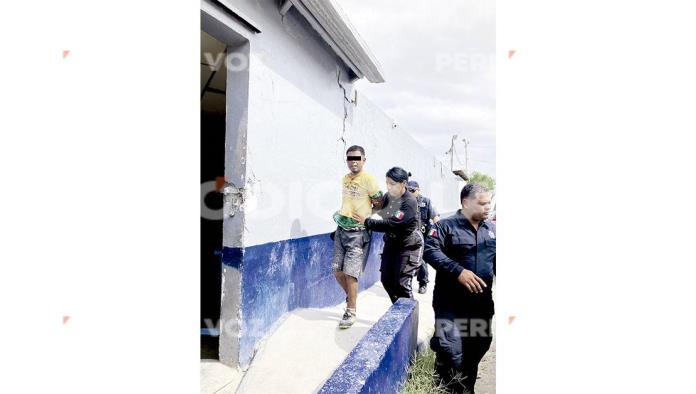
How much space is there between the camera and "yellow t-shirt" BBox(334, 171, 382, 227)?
375cm

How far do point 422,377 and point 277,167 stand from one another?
76.2 inches

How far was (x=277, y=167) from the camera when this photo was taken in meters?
3.59

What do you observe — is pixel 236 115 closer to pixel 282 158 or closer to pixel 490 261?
pixel 282 158

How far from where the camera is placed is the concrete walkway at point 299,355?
9.41 feet

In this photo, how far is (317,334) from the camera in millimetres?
3510

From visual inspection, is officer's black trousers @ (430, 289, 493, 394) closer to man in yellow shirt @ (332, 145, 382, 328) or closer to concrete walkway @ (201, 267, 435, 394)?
concrete walkway @ (201, 267, 435, 394)

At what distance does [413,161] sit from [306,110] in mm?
5700

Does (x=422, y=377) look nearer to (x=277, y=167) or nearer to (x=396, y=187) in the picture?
(x=396, y=187)

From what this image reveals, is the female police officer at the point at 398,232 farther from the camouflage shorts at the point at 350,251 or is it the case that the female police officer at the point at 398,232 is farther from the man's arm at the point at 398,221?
the camouflage shorts at the point at 350,251

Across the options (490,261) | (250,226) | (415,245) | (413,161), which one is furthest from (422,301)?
(413,161)

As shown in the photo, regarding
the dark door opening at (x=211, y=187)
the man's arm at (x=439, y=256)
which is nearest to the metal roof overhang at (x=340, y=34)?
the dark door opening at (x=211, y=187)

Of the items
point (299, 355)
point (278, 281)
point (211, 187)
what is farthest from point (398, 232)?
point (211, 187)

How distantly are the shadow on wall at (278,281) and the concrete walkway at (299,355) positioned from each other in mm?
105

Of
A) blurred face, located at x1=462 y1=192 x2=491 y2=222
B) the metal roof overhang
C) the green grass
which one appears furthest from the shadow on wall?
the metal roof overhang
